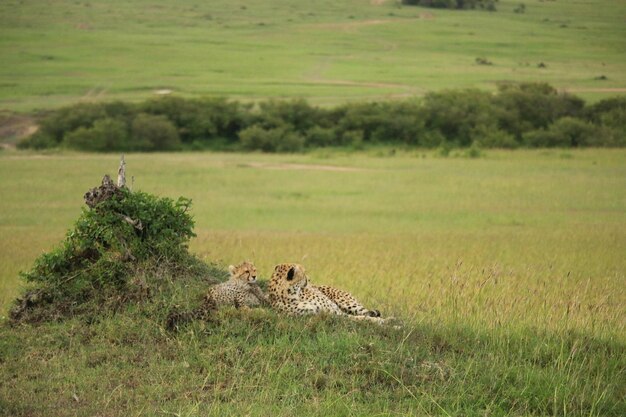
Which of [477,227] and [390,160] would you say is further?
[390,160]

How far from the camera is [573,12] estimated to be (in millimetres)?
43094

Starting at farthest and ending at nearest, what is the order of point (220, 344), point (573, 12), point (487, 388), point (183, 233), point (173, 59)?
point (173, 59), point (573, 12), point (183, 233), point (220, 344), point (487, 388)

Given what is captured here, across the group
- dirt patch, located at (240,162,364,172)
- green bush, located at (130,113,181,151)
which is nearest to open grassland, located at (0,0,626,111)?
green bush, located at (130,113,181,151)

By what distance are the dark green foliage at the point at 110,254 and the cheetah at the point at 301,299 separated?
0.88m

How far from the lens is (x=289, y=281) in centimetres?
767

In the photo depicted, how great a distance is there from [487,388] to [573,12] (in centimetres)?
4003

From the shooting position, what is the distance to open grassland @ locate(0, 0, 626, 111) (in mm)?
40719

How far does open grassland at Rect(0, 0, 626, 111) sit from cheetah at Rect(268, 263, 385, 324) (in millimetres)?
28876

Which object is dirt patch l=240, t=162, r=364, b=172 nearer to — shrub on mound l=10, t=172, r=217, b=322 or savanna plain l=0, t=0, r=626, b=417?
savanna plain l=0, t=0, r=626, b=417

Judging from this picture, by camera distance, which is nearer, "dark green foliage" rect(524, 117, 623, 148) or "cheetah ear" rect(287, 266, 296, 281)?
"cheetah ear" rect(287, 266, 296, 281)

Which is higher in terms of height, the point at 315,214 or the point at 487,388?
the point at 487,388

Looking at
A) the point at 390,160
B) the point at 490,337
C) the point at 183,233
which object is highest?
the point at 183,233

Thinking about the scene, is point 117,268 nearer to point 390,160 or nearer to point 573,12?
point 390,160

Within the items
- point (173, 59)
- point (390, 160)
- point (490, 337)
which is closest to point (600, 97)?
point (390, 160)
